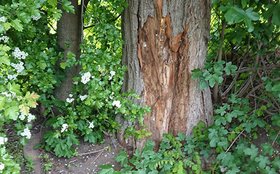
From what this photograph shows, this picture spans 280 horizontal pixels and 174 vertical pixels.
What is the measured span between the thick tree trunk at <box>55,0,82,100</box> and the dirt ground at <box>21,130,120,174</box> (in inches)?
24.4

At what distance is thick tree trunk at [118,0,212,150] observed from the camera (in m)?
2.99

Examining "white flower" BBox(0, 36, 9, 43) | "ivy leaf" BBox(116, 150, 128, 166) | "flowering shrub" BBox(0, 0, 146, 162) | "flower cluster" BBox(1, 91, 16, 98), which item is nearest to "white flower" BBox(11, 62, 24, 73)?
"flowering shrub" BBox(0, 0, 146, 162)

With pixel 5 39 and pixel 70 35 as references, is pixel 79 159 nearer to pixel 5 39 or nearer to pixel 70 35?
pixel 70 35

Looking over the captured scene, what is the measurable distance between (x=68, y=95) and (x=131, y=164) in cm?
89

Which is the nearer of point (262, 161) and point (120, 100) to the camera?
point (262, 161)

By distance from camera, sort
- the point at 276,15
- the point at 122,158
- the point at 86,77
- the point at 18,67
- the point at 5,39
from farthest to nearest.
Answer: the point at 122,158
the point at 86,77
the point at 18,67
the point at 5,39
the point at 276,15

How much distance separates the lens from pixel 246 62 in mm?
3678

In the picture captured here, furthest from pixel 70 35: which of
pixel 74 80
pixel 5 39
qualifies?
pixel 5 39

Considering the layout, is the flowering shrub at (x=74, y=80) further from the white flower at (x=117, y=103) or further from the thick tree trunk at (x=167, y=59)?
the thick tree trunk at (x=167, y=59)

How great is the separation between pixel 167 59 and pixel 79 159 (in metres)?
1.18

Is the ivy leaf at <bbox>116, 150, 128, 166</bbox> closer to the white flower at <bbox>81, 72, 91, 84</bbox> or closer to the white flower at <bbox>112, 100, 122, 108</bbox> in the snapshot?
the white flower at <bbox>112, 100, 122, 108</bbox>

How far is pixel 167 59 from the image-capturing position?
3109 mm

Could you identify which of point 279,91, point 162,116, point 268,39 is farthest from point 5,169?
point 268,39

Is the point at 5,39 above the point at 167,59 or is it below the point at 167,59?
above
